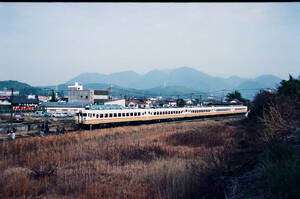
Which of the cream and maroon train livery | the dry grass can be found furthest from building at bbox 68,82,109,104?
the dry grass

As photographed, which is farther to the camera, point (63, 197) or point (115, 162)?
point (115, 162)

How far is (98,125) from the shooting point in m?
24.1

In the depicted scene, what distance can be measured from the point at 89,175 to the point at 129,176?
1.54 meters

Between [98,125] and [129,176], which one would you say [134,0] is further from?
[98,125]

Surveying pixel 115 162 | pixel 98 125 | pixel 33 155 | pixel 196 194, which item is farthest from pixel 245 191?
pixel 98 125

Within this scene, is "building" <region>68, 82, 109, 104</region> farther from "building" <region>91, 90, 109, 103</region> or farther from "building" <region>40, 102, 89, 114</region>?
"building" <region>40, 102, 89, 114</region>

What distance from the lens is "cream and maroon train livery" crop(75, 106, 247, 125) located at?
22.7m

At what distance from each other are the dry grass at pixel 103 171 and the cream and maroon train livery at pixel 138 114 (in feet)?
21.7

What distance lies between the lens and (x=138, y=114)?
2820cm

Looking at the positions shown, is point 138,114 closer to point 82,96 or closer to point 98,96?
point 82,96

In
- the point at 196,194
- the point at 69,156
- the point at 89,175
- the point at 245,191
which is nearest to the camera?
the point at 245,191

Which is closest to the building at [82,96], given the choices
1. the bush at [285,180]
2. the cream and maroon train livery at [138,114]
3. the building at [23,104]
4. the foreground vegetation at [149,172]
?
the building at [23,104]

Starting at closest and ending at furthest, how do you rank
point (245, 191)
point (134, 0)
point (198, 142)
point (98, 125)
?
point (134, 0) → point (245, 191) → point (198, 142) → point (98, 125)

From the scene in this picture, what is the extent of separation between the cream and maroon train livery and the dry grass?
6.60m
